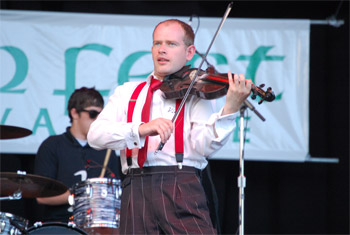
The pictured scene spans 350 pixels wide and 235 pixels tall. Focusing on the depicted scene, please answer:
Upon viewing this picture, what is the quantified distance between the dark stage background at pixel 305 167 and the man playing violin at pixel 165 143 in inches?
99.6

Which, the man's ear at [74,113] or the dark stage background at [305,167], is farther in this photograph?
the dark stage background at [305,167]

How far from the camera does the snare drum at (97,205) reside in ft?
12.4

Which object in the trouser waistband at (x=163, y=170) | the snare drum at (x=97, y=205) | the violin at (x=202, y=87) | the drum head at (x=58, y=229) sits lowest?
the drum head at (x=58, y=229)

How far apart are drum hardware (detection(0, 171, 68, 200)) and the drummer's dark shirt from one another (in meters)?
0.65

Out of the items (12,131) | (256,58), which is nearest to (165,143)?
(12,131)

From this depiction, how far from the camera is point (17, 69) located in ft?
16.1

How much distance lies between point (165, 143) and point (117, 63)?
8.19 feet

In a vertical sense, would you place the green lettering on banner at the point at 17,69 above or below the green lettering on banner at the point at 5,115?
above

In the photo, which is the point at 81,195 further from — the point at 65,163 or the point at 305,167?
the point at 305,167

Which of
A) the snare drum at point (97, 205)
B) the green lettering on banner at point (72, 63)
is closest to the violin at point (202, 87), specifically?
the snare drum at point (97, 205)

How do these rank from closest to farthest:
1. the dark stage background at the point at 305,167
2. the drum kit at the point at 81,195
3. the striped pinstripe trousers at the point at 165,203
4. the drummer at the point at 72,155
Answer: the striped pinstripe trousers at the point at 165,203 < the drum kit at the point at 81,195 < the drummer at the point at 72,155 < the dark stage background at the point at 305,167

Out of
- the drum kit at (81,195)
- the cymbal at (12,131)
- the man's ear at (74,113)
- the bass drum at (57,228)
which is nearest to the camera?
the bass drum at (57,228)

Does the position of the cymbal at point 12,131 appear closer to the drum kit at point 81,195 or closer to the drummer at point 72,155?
the drum kit at point 81,195

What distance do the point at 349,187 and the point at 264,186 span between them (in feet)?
Result: 2.37
